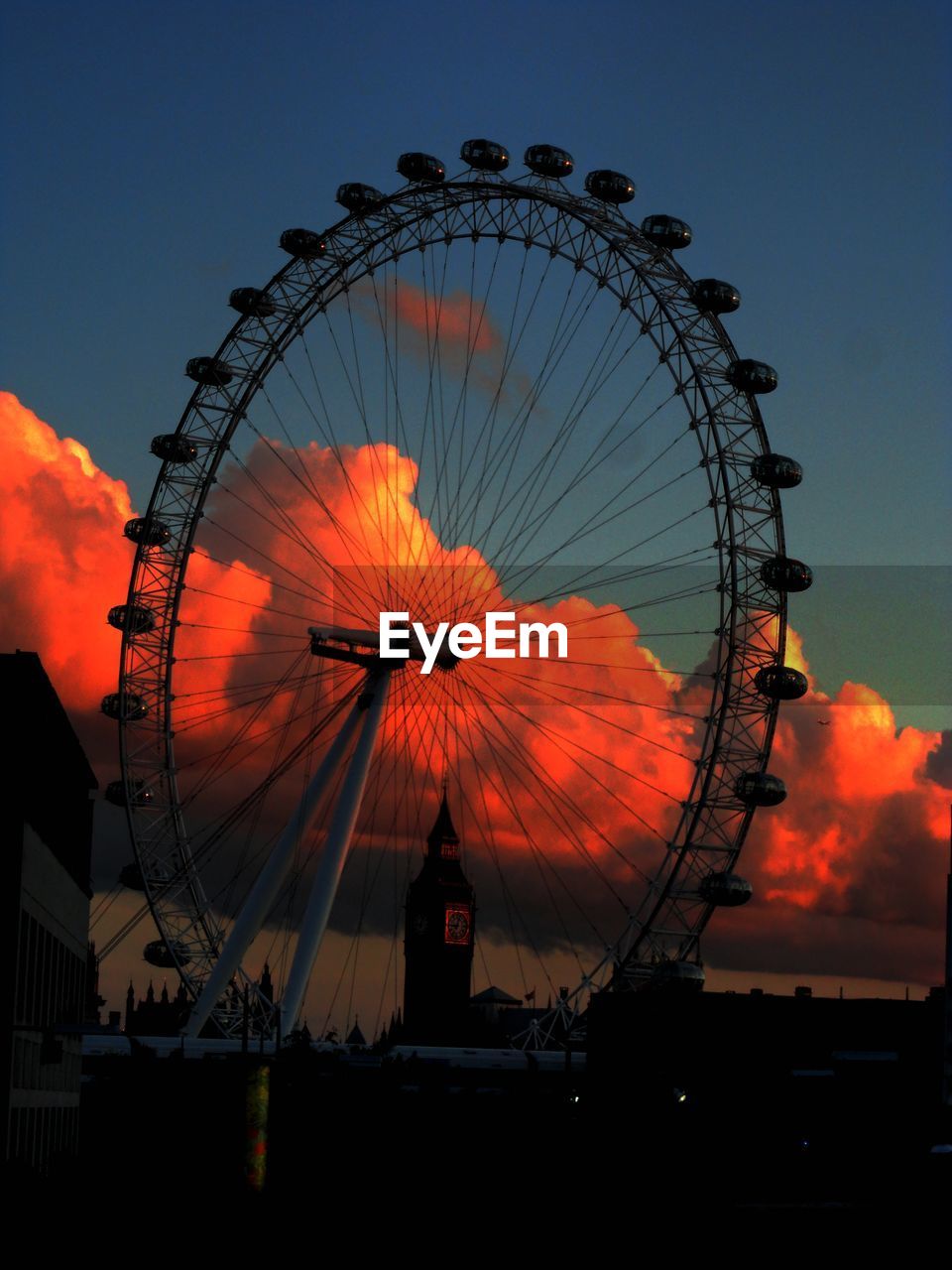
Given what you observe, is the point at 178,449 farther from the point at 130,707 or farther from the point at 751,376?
the point at 751,376

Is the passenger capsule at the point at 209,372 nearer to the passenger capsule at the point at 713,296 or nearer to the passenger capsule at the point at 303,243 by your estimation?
the passenger capsule at the point at 303,243

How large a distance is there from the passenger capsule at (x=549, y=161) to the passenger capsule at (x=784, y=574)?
13367mm

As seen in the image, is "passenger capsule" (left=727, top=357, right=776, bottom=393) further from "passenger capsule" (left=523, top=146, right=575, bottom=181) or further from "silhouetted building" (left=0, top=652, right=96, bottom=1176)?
"silhouetted building" (left=0, top=652, right=96, bottom=1176)

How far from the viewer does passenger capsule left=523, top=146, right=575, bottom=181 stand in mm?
63969

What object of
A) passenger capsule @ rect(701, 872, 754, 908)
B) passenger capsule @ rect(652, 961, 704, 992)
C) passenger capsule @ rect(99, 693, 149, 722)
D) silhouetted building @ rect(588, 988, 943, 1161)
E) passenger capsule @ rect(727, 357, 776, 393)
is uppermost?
passenger capsule @ rect(727, 357, 776, 393)

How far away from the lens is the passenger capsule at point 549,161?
6397cm

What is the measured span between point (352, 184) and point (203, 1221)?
40330 millimetres

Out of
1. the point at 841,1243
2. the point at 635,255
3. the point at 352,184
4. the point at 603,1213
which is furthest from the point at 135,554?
the point at 841,1243

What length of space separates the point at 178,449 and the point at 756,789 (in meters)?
22.5

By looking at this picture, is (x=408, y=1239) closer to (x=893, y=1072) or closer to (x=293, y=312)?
(x=293, y=312)

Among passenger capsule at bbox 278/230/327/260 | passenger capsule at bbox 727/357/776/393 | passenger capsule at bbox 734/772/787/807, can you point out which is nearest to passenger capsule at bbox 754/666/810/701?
passenger capsule at bbox 734/772/787/807

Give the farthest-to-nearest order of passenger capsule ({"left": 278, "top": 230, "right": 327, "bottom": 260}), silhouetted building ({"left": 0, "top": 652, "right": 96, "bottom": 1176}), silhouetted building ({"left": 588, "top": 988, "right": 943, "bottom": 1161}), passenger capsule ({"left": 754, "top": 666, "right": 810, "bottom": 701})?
silhouetted building ({"left": 588, "top": 988, "right": 943, "bottom": 1161}) → passenger capsule ({"left": 278, "top": 230, "right": 327, "bottom": 260}) → passenger capsule ({"left": 754, "top": 666, "right": 810, "bottom": 701}) → silhouetted building ({"left": 0, "top": 652, "right": 96, "bottom": 1176})

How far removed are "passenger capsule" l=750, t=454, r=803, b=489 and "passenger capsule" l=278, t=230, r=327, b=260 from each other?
16.1 meters

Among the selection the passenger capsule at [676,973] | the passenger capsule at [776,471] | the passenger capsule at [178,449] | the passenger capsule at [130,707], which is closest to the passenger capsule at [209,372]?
the passenger capsule at [178,449]
